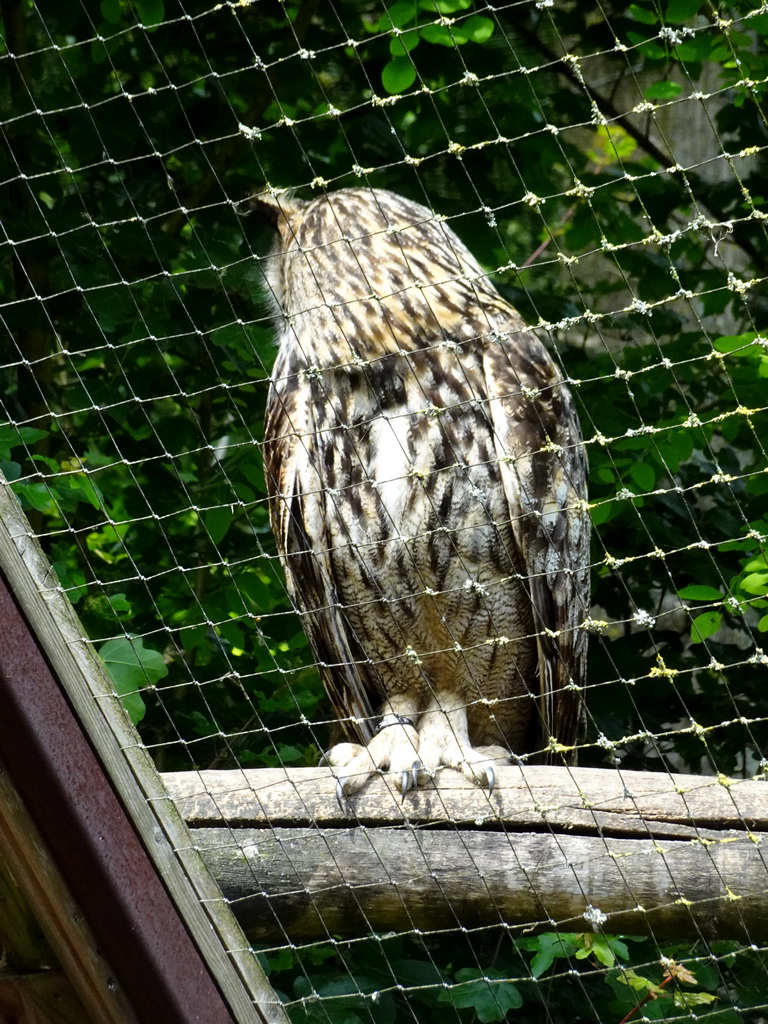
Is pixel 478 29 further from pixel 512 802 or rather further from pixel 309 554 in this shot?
pixel 512 802

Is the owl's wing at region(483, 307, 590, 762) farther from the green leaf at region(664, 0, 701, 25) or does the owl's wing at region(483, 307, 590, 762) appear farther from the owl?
the green leaf at region(664, 0, 701, 25)

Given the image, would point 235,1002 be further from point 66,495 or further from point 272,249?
point 272,249

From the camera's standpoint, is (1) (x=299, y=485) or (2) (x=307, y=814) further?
(1) (x=299, y=485)

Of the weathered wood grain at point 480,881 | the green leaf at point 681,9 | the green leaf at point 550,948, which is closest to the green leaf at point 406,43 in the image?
the green leaf at point 681,9

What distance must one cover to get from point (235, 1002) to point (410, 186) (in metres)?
2.37

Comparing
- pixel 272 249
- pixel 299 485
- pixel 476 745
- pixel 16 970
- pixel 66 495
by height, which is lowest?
pixel 476 745

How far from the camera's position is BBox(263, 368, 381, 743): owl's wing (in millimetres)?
2664

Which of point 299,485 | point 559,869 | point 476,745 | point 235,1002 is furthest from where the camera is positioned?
point 476,745

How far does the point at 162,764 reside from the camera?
3.42 meters

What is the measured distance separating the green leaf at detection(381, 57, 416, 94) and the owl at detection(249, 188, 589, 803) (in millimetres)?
233

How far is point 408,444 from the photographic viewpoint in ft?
8.19

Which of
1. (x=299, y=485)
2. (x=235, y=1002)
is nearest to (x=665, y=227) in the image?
(x=299, y=485)

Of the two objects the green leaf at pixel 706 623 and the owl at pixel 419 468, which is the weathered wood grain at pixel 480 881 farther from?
the green leaf at pixel 706 623

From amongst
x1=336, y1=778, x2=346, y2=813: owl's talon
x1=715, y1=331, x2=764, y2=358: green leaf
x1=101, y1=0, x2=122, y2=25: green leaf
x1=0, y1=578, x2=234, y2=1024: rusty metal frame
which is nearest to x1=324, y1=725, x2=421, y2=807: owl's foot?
x1=336, y1=778, x2=346, y2=813: owl's talon
